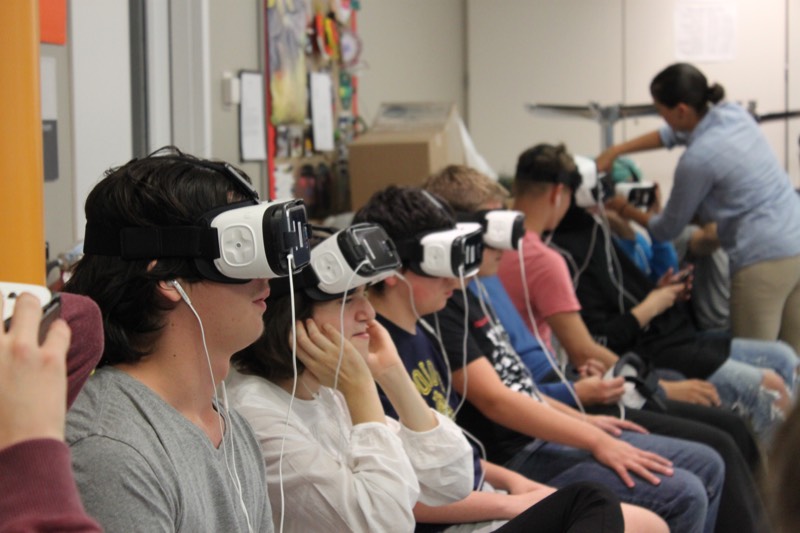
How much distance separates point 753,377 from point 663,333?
0.35 metres

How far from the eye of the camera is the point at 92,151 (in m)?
2.49

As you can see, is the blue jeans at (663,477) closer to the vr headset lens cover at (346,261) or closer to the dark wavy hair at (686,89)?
the vr headset lens cover at (346,261)

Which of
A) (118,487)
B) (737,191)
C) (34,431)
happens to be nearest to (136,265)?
(118,487)

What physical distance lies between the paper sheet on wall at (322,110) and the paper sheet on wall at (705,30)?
2518 millimetres

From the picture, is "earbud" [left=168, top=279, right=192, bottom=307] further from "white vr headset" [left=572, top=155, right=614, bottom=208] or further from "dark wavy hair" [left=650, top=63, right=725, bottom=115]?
"dark wavy hair" [left=650, top=63, right=725, bottom=115]

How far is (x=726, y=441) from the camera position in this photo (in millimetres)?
2574

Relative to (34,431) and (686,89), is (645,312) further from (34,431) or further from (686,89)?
(34,431)

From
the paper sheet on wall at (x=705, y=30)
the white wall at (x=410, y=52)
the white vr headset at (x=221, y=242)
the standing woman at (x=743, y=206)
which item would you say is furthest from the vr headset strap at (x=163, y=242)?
the paper sheet on wall at (x=705, y=30)

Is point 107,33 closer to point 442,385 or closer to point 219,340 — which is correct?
point 442,385

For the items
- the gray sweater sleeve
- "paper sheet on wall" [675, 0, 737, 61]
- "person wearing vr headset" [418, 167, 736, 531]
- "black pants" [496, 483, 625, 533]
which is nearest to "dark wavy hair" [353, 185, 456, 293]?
"person wearing vr headset" [418, 167, 736, 531]

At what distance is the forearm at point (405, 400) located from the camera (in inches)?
68.5

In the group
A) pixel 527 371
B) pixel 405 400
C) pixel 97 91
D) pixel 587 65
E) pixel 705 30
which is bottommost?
pixel 527 371

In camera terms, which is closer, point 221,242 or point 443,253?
point 221,242

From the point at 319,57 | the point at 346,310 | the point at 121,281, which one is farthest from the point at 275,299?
the point at 319,57
